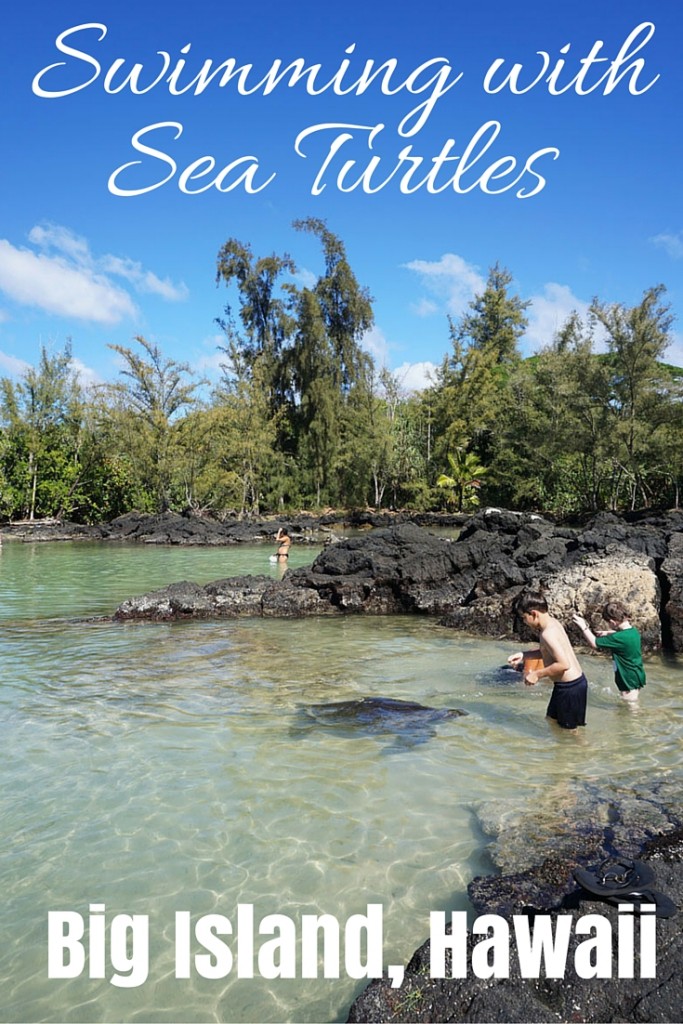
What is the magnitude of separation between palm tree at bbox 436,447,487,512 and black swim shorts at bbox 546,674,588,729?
4002 centimetres

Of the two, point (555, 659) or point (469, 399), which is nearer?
point (555, 659)

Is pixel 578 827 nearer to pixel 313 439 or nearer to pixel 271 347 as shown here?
pixel 313 439

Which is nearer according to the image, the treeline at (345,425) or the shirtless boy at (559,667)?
the shirtless boy at (559,667)

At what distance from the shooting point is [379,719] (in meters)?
6.92

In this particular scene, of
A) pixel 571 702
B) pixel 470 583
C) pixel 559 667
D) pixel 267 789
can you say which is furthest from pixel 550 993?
pixel 470 583

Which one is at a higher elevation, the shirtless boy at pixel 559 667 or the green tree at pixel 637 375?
the green tree at pixel 637 375

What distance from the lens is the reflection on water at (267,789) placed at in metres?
3.60

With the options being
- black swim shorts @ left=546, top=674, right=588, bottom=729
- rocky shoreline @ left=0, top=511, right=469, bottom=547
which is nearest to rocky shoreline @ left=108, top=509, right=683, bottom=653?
black swim shorts @ left=546, top=674, right=588, bottom=729

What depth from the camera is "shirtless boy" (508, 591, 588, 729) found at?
6398mm

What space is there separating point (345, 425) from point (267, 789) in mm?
44157

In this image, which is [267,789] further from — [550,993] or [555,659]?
[550,993]

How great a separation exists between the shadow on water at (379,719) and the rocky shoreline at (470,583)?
4221 mm

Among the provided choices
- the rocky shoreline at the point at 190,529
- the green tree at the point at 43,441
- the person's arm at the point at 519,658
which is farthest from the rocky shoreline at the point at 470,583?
the green tree at the point at 43,441

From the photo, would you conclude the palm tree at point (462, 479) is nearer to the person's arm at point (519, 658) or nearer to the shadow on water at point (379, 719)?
the shadow on water at point (379, 719)
